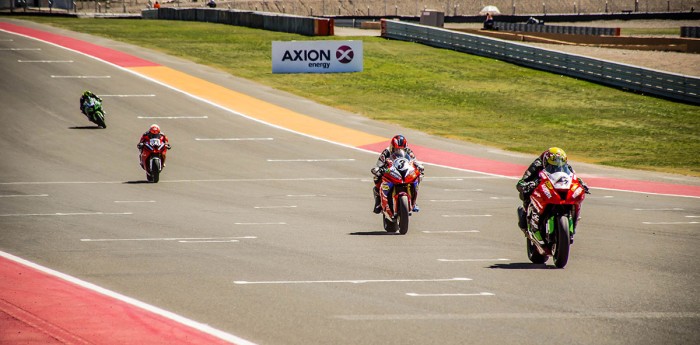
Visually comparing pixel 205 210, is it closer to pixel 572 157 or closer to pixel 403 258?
pixel 403 258

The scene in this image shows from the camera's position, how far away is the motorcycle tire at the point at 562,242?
527 inches

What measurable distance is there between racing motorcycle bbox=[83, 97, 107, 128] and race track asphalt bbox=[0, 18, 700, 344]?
64 cm

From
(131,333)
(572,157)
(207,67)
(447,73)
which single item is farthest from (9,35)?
(131,333)

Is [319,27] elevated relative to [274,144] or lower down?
elevated

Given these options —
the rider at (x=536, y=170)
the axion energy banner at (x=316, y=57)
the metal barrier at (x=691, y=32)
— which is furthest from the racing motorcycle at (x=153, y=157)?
the metal barrier at (x=691, y=32)

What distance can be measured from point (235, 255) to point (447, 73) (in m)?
38.1

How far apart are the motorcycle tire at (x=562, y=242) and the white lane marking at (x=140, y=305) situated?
5.33 metres

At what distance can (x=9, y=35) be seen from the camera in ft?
193

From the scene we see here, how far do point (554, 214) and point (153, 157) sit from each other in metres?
14.4

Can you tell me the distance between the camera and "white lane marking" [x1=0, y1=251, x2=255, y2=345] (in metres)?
10.0

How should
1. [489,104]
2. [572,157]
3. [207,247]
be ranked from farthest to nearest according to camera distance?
[489,104] → [572,157] → [207,247]

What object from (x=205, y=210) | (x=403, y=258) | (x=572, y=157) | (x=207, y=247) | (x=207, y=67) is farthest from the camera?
(x=207, y=67)

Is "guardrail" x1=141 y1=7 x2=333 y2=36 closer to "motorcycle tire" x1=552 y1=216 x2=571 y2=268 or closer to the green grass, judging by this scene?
the green grass

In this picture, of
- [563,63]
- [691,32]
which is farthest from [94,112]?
[691,32]
